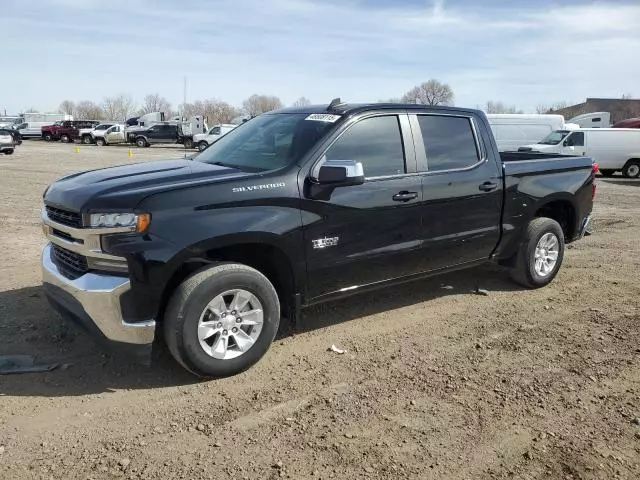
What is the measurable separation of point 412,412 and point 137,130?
4231cm

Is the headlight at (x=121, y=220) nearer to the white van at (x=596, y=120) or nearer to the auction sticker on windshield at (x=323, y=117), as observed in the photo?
the auction sticker on windshield at (x=323, y=117)

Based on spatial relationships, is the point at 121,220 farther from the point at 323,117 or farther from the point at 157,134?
the point at 157,134

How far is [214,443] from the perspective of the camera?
3117 millimetres

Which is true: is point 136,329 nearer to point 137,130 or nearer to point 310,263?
point 310,263

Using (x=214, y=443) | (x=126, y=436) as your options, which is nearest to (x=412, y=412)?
(x=214, y=443)

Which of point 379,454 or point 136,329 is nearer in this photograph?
point 379,454

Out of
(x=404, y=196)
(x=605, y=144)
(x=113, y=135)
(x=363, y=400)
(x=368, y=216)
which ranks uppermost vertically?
(x=605, y=144)

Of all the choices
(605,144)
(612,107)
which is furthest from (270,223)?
(612,107)

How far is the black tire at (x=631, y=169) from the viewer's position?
2227 centimetres

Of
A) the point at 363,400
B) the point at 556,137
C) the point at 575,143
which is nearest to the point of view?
the point at 363,400

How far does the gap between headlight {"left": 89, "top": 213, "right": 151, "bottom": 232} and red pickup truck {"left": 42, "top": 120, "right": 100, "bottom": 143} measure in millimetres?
48941

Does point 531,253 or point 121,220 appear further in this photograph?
point 531,253

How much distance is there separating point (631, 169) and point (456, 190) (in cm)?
2087

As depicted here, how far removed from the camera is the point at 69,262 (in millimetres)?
3873
